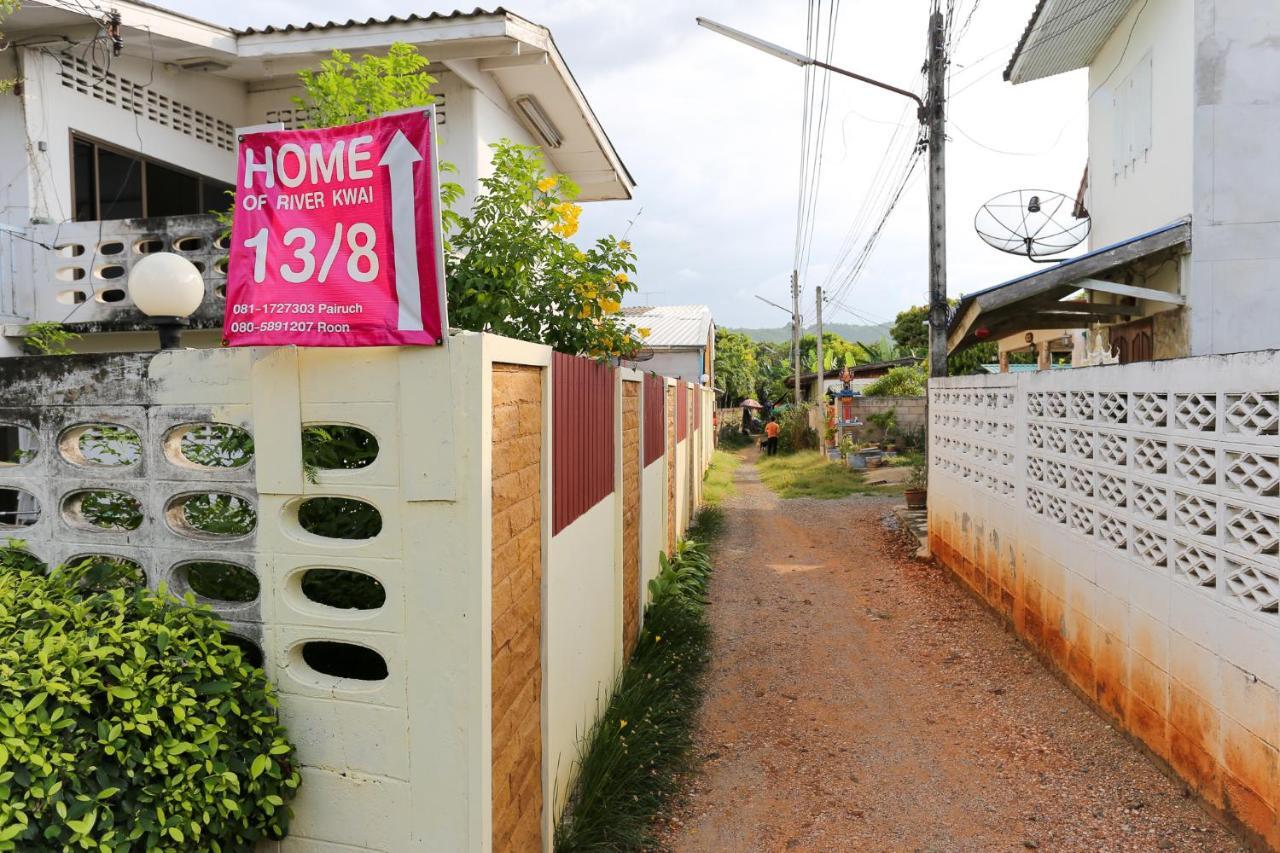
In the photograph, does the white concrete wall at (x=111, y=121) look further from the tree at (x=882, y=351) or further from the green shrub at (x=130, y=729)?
the tree at (x=882, y=351)

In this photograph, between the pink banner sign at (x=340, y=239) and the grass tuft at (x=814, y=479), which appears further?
the grass tuft at (x=814, y=479)

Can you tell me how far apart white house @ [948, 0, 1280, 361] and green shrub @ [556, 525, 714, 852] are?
4.64m

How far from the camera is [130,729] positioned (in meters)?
2.14

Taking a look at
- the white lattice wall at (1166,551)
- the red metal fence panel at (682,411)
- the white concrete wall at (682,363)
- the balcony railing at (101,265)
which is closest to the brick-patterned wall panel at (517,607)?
the white lattice wall at (1166,551)

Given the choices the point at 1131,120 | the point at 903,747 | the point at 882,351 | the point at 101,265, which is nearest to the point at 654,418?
the point at 903,747

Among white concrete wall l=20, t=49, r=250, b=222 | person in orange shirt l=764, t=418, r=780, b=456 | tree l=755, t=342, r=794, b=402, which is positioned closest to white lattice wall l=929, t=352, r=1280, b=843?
white concrete wall l=20, t=49, r=250, b=222

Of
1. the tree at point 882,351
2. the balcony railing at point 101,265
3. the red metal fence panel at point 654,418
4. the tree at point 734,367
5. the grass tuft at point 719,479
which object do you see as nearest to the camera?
the balcony railing at point 101,265

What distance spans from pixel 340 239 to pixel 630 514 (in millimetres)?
3631

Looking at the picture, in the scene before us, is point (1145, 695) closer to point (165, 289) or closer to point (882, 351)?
point (165, 289)

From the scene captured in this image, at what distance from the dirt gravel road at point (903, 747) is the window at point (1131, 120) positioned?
18.2 ft

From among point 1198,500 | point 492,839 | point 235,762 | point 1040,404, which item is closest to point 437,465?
point 235,762

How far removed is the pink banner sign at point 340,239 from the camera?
2422 millimetres

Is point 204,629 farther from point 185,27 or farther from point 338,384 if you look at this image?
point 185,27

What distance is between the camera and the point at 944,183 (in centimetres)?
986
